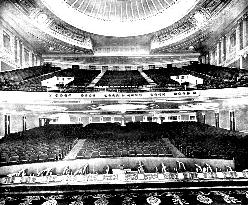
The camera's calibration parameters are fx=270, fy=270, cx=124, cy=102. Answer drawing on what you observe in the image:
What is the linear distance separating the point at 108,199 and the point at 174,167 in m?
2.35

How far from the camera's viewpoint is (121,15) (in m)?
17.0

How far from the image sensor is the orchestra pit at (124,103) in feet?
19.3

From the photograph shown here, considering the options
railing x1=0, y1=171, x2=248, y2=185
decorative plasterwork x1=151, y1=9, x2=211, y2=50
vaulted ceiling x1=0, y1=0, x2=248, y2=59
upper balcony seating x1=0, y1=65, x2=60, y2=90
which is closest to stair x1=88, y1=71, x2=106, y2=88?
vaulted ceiling x1=0, y1=0, x2=248, y2=59

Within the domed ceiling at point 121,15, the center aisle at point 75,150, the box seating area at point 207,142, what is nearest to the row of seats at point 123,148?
the center aisle at point 75,150

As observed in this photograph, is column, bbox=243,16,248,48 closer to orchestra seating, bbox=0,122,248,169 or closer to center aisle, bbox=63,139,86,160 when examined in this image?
orchestra seating, bbox=0,122,248,169

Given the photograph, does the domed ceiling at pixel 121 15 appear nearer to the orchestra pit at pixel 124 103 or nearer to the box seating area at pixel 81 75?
the orchestra pit at pixel 124 103

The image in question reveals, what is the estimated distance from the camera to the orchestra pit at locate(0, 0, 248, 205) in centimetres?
589

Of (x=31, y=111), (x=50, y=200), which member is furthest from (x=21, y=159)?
(x=31, y=111)

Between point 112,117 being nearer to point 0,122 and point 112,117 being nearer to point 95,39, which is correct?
point 0,122

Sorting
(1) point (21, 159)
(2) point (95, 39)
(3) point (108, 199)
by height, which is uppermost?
(2) point (95, 39)

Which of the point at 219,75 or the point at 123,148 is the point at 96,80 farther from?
the point at 123,148

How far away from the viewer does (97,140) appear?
9961 mm

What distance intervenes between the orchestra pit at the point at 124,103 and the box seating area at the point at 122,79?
0.21 ft

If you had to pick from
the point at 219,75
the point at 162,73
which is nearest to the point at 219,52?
the point at 219,75
